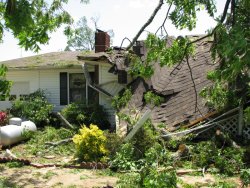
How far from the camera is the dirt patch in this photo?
25.0 feet

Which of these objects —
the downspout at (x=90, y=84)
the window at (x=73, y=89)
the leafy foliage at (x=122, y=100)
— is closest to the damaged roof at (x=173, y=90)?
the leafy foliage at (x=122, y=100)

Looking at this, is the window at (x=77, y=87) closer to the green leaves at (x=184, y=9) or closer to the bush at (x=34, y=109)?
the bush at (x=34, y=109)

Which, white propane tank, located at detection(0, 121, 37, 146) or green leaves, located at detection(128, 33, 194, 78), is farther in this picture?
white propane tank, located at detection(0, 121, 37, 146)

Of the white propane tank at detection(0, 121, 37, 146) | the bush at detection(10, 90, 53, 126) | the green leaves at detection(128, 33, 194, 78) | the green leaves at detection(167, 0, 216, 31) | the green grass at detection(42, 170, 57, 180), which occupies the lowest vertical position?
the green grass at detection(42, 170, 57, 180)

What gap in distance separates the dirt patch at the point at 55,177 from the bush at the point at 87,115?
5.69 metres

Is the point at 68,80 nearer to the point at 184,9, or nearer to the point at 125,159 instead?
the point at 125,159

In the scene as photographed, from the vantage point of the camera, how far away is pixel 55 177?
8188 mm

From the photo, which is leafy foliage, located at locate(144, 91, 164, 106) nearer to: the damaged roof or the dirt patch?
the damaged roof

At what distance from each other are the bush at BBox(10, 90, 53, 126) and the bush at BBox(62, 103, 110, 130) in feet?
4.01

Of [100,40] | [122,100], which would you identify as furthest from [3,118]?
[122,100]

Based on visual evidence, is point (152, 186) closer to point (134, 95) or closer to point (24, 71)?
point (134, 95)

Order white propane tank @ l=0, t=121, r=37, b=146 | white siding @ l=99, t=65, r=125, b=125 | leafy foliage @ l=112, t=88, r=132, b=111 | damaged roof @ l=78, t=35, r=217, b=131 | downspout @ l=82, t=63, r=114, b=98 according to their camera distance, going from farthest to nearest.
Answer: white siding @ l=99, t=65, r=125, b=125 → downspout @ l=82, t=63, r=114, b=98 → white propane tank @ l=0, t=121, r=37, b=146 → damaged roof @ l=78, t=35, r=217, b=131 → leafy foliage @ l=112, t=88, r=132, b=111

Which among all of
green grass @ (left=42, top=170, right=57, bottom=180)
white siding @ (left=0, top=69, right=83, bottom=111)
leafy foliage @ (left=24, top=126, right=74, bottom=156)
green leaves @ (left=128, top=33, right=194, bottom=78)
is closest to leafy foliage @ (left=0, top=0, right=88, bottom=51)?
green leaves @ (left=128, top=33, right=194, bottom=78)

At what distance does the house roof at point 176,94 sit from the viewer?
10555 mm
